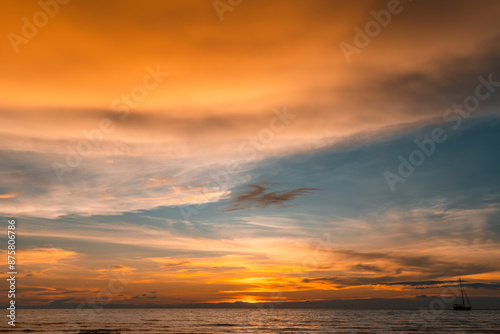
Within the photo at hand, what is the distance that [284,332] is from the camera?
9531 centimetres

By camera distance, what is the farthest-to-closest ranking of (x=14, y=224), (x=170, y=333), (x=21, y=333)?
(x=170, y=333), (x=21, y=333), (x=14, y=224)

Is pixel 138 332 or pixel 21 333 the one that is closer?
pixel 21 333

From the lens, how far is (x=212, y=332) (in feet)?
312

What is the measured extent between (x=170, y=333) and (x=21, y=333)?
108 ft

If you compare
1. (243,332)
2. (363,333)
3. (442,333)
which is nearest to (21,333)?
(243,332)

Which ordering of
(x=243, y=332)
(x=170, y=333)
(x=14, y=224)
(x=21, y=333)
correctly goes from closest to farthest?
1. (x=14, y=224)
2. (x=21, y=333)
3. (x=170, y=333)
4. (x=243, y=332)

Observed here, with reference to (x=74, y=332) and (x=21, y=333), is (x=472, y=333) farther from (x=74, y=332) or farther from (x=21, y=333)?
(x=21, y=333)

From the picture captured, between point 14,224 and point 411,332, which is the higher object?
point 14,224

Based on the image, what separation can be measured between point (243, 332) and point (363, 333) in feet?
100.0

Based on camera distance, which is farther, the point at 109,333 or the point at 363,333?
the point at 363,333

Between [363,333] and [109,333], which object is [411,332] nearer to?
[363,333]

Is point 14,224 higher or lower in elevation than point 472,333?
higher

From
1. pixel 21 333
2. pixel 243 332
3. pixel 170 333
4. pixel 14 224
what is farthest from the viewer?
pixel 243 332

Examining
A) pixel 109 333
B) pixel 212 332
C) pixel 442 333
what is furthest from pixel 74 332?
pixel 442 333
